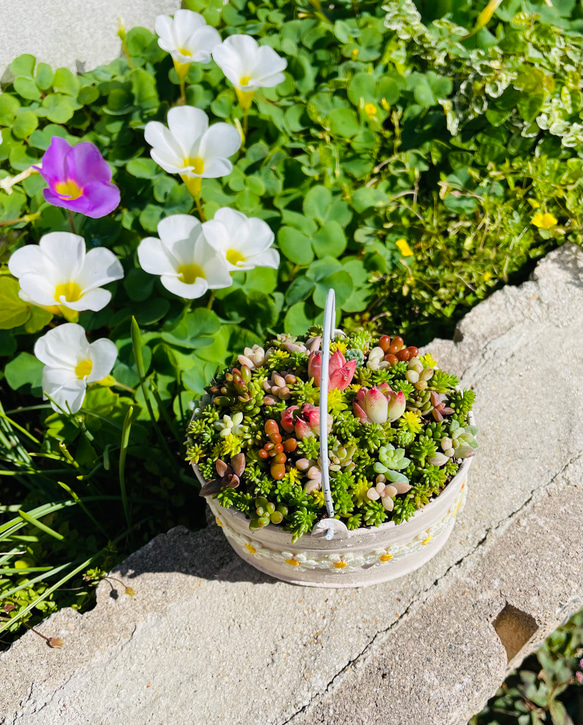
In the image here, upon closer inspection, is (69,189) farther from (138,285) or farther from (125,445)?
(125,445)

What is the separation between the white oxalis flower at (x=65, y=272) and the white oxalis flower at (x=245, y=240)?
0.24 metres

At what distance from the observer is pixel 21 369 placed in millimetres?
1449

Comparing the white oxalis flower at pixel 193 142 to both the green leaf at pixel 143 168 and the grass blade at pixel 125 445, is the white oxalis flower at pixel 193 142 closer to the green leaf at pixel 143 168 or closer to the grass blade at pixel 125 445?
the green leaf at pixel 143 168

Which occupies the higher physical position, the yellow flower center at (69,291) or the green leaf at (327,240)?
the yellow flower center at (69,291)

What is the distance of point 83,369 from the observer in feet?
4.04

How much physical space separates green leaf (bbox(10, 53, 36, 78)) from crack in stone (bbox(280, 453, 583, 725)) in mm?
1743

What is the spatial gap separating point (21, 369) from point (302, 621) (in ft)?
2.91

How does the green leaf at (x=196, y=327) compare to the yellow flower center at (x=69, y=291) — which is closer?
the yellow flower center at (x=69, y=291)

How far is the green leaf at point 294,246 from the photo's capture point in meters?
1.55

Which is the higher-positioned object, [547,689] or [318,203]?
[318,203]

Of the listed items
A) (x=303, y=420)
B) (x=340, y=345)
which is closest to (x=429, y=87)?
(x=340, y=345)

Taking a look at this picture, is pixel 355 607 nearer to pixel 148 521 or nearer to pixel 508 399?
pixel 148 521

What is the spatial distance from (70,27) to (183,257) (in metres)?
1.07

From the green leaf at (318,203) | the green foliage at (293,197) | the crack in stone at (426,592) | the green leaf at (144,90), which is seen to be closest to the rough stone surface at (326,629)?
the crack in stone at (426,592)
